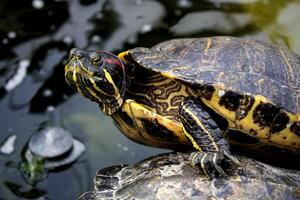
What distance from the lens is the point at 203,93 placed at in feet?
9.43

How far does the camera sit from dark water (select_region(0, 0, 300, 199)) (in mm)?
4222

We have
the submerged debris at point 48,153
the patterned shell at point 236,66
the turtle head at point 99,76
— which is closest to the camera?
the patterned shell at point 236,66

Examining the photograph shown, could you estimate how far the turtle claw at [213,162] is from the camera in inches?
104

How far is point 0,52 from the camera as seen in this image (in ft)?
16.3

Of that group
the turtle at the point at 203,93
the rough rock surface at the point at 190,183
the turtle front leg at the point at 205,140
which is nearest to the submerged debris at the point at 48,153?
the turtle at the point at 203,93

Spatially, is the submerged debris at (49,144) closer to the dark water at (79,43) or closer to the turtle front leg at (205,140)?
the dark water at (79,43)

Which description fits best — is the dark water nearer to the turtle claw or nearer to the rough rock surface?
the rough rock surface

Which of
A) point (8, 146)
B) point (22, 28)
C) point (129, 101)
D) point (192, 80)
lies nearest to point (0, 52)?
point (22, 28)

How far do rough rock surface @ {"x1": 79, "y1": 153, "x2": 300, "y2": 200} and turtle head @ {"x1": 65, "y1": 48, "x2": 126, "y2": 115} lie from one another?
1.48 feet

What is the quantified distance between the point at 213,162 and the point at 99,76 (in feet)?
2.71

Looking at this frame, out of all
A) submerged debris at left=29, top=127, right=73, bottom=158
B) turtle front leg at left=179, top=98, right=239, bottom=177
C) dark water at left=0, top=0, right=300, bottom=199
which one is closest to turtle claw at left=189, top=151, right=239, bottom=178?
turtle front leg at left=179, top=98, right=239, bottom=177

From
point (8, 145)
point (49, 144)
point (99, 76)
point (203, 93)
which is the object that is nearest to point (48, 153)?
point (49, 144)

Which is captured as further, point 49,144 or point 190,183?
point 49,144

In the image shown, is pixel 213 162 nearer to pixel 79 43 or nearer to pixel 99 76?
pixel 99 76
